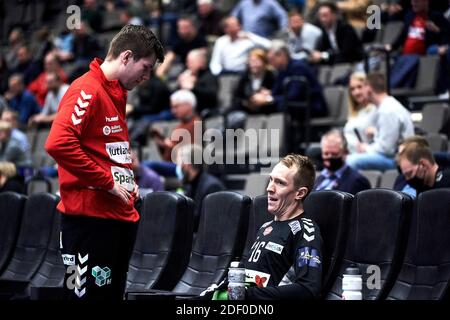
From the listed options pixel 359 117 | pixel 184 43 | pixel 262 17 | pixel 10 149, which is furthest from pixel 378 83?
pixel 184 43

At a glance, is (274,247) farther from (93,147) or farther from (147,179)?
(147,179)

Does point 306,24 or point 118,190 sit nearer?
point 118,190

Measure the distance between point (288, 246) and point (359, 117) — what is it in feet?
13.7

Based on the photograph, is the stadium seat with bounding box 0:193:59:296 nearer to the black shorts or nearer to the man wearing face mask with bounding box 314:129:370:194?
the man wearing face mask with bounding box 314:129:370:194

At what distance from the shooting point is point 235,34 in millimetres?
12797

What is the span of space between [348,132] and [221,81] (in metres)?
3.38

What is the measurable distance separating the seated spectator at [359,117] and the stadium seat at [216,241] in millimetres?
2793

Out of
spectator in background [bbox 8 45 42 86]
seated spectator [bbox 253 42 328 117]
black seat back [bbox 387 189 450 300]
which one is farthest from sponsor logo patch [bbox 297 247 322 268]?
spectator in background [bbox 8 45 42 86]

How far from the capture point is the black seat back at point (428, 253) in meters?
5.35

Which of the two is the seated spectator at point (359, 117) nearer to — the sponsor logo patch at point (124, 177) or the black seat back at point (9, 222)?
the black seat back at point (9, 222)

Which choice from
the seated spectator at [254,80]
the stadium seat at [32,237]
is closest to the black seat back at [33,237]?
the stadium seat at [32,237]

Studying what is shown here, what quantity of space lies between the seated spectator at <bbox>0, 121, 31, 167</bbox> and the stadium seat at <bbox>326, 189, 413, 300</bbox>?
6.50m

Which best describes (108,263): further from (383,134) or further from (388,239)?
(383,134)
